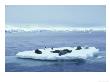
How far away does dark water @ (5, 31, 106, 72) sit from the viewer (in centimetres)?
171

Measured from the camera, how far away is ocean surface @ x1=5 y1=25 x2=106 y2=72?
67.1 inches

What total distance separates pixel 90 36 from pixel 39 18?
30 centimetres

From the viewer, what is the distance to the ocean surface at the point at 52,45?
171cm

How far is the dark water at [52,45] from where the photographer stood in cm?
171

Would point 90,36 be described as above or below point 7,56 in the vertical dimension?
above

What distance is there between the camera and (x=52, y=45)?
1.71 metres

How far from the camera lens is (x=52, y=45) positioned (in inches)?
67.4
